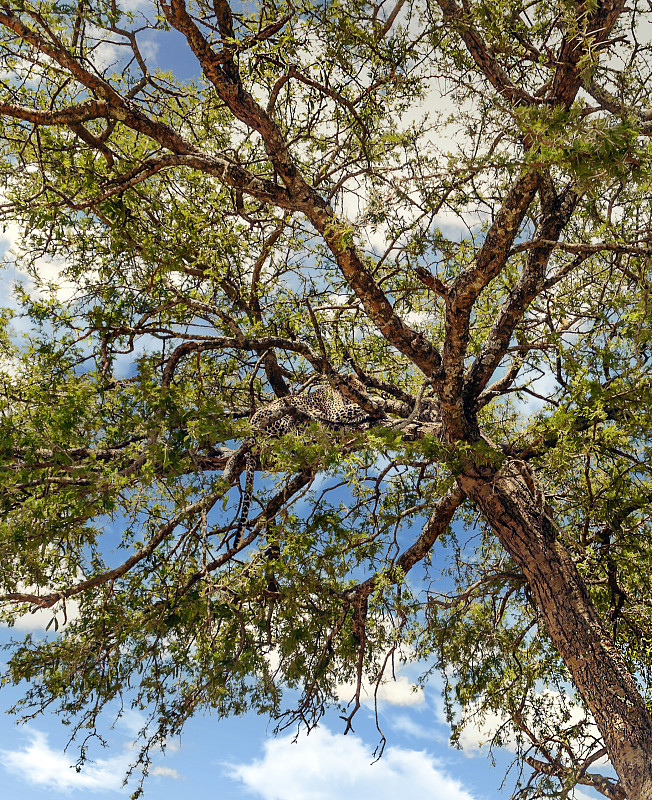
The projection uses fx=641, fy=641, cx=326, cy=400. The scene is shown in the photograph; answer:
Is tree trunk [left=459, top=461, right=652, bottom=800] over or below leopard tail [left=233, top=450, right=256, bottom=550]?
below

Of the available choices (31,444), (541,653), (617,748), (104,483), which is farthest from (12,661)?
(541,653)

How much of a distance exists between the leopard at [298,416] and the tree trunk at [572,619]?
5.25 ft

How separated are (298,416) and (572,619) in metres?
3.41

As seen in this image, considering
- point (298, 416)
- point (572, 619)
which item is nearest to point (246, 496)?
point (298, 416)

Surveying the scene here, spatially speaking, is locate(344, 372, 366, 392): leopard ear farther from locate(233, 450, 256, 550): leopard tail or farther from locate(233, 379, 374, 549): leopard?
locate(233, 450, 256, 550): leopard tail

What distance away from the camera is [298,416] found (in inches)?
282

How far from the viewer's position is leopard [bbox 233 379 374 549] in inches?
267

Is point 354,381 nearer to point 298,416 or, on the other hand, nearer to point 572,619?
point 298,416

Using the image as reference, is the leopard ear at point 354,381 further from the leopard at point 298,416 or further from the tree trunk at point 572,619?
the tree trunk at point 572,619

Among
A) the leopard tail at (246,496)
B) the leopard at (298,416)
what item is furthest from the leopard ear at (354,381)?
the leopard tail at (246,496)

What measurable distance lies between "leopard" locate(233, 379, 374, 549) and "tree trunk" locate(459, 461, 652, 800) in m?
1.60

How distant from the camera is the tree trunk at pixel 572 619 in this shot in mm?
4949

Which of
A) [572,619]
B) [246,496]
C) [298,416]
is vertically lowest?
[572,619]

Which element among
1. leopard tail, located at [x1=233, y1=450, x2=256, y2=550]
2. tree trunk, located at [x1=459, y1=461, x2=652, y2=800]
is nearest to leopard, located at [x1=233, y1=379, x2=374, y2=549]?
leopard tail, located at [x1=233, y1=450, x2=256, y2=550]
